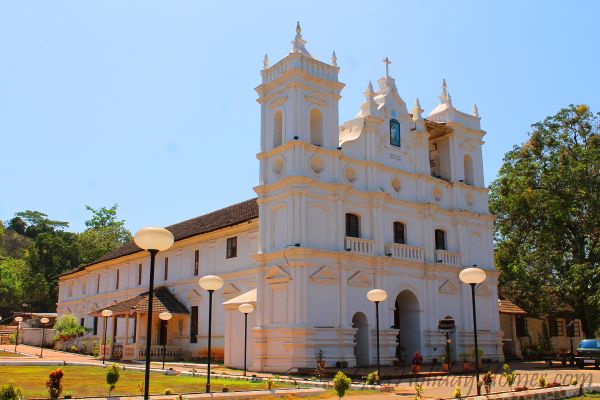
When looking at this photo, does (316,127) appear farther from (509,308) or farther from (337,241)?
(509,308)

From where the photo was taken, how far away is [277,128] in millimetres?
28438

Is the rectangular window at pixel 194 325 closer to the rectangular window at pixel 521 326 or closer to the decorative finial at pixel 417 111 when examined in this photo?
the decorative finial at pixel 417 111

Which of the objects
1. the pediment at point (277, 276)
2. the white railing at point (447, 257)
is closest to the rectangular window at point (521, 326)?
the white railing at point (447, 257)

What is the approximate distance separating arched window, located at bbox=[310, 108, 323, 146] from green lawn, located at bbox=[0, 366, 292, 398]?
482 inches

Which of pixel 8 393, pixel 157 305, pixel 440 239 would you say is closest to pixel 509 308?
pixel 440 239

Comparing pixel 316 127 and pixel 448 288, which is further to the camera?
pixel 448 288

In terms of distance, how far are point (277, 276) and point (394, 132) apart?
10.2 metres

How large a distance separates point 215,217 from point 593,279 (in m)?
22.3

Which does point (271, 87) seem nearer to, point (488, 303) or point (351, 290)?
point (351, 290)

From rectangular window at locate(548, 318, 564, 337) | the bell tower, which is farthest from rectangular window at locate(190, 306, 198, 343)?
rectangular window at locate(548, 318, 564, 337)

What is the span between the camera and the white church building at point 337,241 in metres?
25.5

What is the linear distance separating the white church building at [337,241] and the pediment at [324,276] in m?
0.05

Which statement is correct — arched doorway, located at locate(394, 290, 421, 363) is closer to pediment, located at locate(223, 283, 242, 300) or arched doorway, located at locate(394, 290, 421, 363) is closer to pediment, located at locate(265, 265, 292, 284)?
pediment, located at locate(265, 265, 292, 284)

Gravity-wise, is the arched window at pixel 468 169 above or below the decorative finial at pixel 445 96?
below
